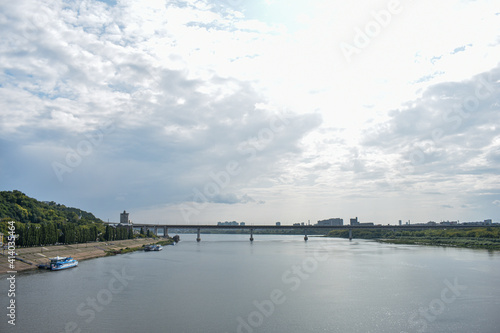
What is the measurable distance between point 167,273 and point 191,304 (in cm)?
2558

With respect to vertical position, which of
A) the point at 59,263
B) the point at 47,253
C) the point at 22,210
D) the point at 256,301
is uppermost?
the point at 22,210

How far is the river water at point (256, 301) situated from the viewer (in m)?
31.2

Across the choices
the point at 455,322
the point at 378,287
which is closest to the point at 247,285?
the point at 378,287

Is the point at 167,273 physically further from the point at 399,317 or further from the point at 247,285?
the point at 399,317

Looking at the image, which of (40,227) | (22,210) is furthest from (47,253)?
(22,210)

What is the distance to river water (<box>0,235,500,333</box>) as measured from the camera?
31173mm

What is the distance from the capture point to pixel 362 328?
30.6 metres

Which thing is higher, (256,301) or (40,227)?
(40,227)

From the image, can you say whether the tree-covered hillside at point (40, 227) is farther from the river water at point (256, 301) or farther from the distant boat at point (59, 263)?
the river water at point (256, 301)

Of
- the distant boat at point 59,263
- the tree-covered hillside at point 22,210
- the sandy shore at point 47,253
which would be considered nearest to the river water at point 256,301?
the distant boat at point 59,263

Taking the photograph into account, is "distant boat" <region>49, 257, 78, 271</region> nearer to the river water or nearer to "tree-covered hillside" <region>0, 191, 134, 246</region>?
the river water

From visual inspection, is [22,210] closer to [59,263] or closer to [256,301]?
[59,263]

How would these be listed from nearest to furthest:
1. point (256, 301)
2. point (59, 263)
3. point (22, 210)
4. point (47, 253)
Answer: point (256, 301) → point (59, 263) → point (47, 253) → point (22, 210)

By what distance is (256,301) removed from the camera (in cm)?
4031
